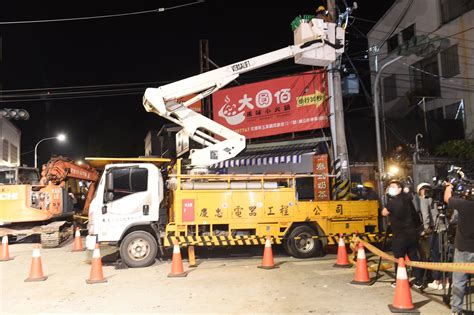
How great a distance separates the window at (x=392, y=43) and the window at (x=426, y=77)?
2.87 m

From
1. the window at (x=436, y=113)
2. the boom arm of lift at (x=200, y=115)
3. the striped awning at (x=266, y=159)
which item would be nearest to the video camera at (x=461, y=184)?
the boom arm of lift at (x=200, y=115)

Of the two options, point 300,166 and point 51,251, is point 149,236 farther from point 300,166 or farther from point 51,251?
point 300,166

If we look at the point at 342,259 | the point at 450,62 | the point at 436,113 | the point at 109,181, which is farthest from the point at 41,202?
the point at 450,62

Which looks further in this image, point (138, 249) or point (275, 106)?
point (275, 106)

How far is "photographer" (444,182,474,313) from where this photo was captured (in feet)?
19.7

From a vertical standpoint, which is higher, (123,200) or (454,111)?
(454,111)

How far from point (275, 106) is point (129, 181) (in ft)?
39.1

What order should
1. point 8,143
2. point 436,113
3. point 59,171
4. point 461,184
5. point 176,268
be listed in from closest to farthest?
point 461,184
point 176,268
point 59,171
point 436,113
point 8,143

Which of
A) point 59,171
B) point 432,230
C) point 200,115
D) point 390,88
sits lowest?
point 432,230

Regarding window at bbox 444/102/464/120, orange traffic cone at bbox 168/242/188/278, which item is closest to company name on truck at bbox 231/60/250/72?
orange traffic cone at bbox 168/242/188/278

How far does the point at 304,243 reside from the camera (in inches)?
467

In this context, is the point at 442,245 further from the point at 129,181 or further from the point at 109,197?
the point at 109,197

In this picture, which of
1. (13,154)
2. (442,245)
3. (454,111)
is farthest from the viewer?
(13,154)

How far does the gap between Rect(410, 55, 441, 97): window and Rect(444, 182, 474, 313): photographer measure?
21.5 metres
